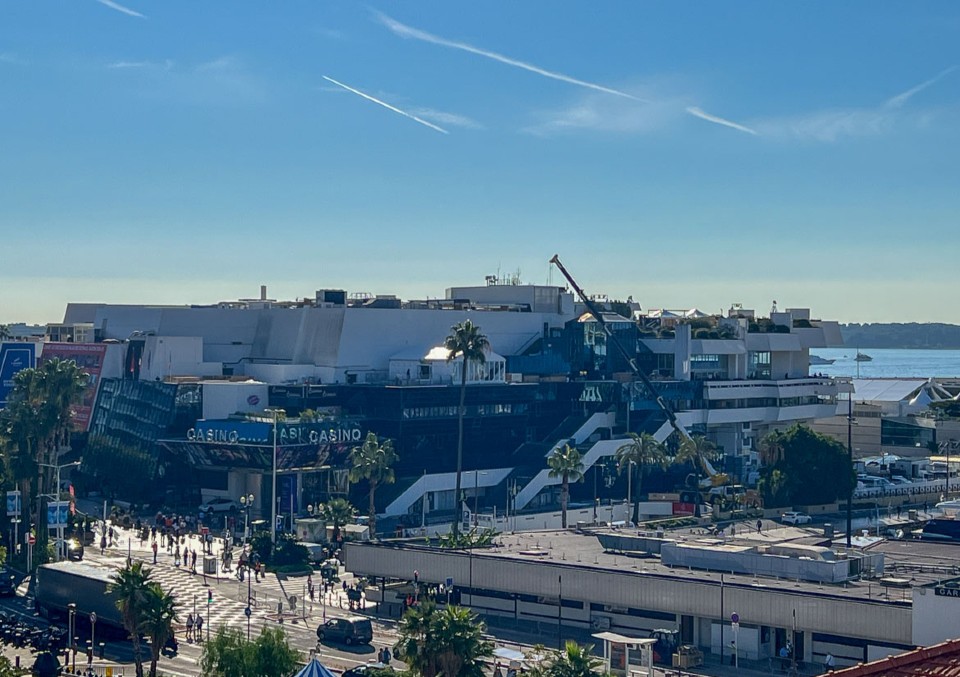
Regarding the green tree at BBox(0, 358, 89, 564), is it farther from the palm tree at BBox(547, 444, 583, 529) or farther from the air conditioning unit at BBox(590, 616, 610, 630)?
the air conditioning unit at BBox(590, 616, 610, 630)

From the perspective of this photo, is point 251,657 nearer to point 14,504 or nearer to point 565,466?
point 14,504

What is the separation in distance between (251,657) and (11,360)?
90.9m

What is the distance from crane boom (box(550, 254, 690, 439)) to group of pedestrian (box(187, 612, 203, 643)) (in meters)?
72.7

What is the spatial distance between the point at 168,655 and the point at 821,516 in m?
70.0

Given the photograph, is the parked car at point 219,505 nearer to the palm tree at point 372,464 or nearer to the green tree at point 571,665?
the palm tree at point 372,464

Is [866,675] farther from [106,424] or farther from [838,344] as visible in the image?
[838,344]

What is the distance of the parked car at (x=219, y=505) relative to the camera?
12081 centimetres

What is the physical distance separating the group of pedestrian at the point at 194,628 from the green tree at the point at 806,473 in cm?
6418

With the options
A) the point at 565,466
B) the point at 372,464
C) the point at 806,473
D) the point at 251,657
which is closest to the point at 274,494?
the point at 372,464

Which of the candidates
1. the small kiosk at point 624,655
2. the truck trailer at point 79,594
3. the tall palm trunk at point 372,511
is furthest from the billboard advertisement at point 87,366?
the small kiosk at point 624,655

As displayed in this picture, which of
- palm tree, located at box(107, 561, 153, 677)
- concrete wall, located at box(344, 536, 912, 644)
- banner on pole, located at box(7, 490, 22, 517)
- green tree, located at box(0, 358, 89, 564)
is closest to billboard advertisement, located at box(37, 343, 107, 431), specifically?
green tree, located at box(0, 358, 89, 564)

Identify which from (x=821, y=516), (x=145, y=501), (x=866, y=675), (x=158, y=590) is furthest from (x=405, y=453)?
(x=866, y=675)

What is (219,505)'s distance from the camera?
12300cm

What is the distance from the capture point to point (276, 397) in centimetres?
13338
